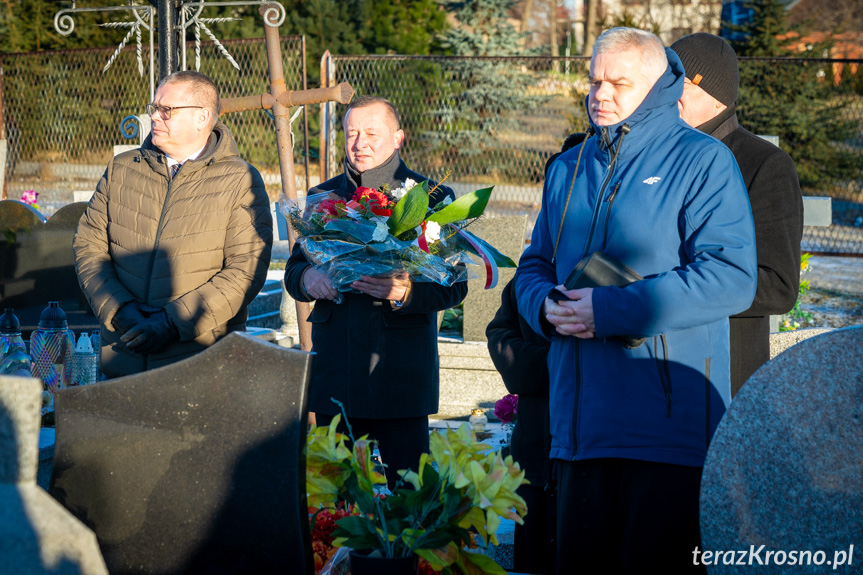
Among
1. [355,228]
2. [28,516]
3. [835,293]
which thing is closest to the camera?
[28,516]

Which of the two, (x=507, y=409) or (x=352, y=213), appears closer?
(x=352, y=213)

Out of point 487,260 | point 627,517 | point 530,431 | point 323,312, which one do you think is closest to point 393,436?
point 323,312

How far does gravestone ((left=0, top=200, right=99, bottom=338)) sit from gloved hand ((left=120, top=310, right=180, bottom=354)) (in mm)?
2540

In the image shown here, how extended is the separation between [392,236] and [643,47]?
967 millimetres

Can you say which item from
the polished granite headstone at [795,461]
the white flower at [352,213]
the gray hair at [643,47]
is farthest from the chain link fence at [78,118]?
the polished granite headstone at [795,461]

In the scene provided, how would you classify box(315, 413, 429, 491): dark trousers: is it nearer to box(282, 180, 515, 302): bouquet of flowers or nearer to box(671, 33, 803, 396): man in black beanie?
box(282, 180, 515, 302): bouquet of flowers

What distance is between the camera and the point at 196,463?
1.85 meters

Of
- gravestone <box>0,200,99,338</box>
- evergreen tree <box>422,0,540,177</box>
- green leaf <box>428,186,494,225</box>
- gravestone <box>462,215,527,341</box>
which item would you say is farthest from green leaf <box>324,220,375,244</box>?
evergreen tree <box>422,0,540,177</box>

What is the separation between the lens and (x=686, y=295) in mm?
2096

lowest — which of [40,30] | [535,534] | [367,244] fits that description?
[535,534]

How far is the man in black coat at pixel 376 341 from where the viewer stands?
3.29m

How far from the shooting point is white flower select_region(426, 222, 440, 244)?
2.78 metres

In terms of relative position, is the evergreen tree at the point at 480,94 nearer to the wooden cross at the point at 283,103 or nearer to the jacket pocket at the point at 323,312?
the wooden cross at the point at 283,103

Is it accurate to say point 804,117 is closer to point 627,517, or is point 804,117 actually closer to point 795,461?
point 627,517
